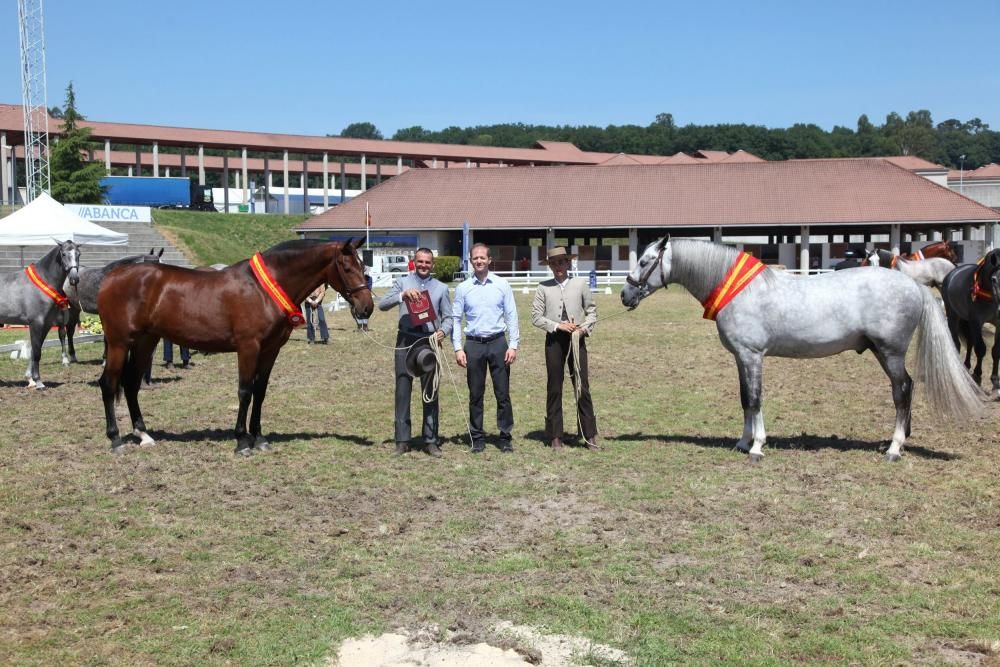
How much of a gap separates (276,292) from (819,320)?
17.6ft

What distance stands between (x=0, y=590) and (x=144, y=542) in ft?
3.44

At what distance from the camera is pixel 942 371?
8688 mm

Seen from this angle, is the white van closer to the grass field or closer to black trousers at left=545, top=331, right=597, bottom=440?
the grass field

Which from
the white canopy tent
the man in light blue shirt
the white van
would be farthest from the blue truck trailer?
the man in light blue shirt

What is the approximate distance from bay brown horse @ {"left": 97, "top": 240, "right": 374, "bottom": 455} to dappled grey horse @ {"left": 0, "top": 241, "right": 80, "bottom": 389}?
476 centimetres

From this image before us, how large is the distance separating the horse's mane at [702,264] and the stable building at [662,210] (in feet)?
111

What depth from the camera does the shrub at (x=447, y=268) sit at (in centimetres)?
4272

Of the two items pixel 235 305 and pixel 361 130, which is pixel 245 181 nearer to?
pixel 235 305

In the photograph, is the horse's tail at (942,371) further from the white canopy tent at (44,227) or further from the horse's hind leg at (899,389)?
the white canopy tent at (44,227)

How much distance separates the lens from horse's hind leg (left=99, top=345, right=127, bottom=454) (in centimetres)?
928

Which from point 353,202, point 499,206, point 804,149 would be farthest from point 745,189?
point 804,149

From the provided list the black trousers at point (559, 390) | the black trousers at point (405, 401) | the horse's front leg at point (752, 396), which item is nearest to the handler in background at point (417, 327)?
the black trousers at point (405, 401)

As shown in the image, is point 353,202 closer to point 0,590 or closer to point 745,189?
point 745,189

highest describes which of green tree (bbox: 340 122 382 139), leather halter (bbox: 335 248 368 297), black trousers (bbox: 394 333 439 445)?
green tree (bbox: 340 122 382 139)
